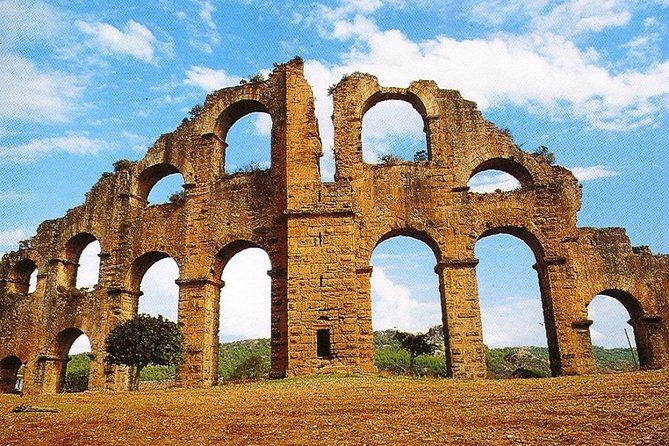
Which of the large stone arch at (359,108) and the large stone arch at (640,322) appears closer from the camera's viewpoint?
the large stone arch at (359,108)

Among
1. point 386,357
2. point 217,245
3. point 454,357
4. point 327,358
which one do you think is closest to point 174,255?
point 217,245

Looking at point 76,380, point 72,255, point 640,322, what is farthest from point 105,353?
point 640,322

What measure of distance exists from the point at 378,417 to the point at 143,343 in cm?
826

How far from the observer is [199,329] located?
1582cm

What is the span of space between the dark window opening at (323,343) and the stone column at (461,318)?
10.9ft

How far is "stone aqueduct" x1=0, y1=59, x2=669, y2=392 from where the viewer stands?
14.7 m

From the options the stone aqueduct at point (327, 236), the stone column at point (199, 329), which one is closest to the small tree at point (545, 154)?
the stone aqueduct at point (327, 236)

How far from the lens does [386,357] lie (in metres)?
31.5

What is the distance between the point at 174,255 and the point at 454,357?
28.1ft

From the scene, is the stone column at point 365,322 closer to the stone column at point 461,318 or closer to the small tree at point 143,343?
the stone column at point 461,318

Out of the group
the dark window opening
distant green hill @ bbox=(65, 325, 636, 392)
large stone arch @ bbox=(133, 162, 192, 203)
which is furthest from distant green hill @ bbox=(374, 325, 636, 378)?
large stone arch @ bbox=(133, 162, 192, 203)

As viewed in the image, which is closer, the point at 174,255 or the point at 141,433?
the point at 141,433

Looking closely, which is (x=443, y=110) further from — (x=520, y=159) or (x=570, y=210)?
(x=570, y=210)

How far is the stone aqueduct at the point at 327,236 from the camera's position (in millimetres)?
14664
